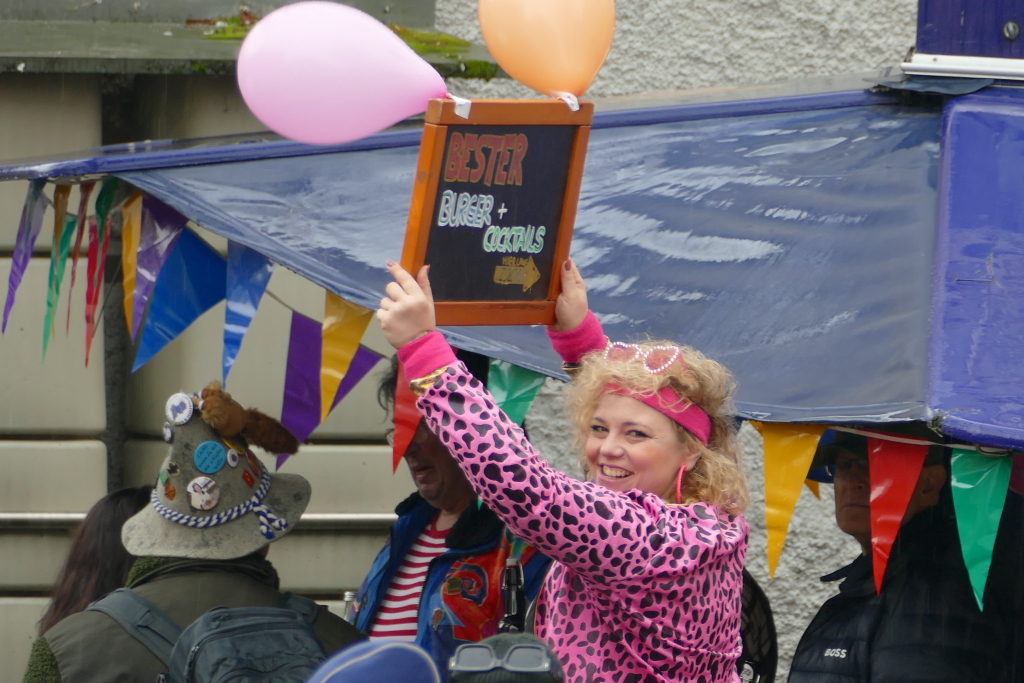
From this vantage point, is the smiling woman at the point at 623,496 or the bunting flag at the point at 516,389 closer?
the smiling woman at the point at 623,496

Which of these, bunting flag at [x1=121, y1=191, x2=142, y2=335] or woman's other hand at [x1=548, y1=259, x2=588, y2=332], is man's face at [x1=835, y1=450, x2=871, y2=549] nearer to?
woman's other hand at [x1=548, y1=259, x2=588, y2=332]

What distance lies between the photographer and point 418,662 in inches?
38.9

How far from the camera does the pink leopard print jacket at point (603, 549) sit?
1706mm

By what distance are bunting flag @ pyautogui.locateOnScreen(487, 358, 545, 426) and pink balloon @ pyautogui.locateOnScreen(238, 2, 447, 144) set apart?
→ 0.73 meters

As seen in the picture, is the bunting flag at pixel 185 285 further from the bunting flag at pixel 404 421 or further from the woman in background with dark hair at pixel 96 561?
the bunting flag at pixel 404 421

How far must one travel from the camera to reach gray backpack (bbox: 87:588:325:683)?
80.2 inches

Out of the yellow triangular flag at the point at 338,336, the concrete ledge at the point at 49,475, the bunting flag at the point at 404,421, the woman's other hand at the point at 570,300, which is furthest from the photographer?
the concrete ledge at the point at 49,475

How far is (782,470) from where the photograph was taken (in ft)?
7.05

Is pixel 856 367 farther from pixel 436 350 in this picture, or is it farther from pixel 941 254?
pixel 436 350

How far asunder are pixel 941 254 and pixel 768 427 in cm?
48

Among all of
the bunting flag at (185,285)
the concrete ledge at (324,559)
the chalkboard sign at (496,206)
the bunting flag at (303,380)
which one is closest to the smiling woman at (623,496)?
the chalkboard sign at (496,206)

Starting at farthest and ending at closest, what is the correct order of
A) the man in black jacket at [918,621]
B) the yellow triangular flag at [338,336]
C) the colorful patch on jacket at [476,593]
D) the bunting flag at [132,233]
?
the bunting flag at [132,233], the yellow triangular flag at [338,336], the colorful patch on jacket at [476,593], the man in black jacket at [918,621]

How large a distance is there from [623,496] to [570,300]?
0.50m

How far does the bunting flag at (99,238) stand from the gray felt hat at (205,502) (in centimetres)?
33
